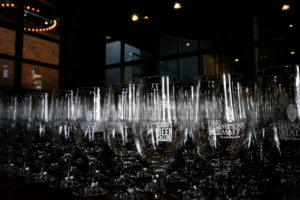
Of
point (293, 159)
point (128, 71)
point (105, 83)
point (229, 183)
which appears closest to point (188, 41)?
point (128, 71)

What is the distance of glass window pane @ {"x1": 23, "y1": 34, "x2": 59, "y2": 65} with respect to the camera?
15.6 ft

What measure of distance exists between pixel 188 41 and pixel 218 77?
426cm

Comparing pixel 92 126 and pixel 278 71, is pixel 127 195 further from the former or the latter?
pixel 278 71

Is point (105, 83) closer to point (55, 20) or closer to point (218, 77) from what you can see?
point (55, 20)

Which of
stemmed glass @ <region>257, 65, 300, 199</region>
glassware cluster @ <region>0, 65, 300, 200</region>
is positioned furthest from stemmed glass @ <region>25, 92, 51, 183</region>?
stemmed glass @ <region>257, 65, 300, 199</region>

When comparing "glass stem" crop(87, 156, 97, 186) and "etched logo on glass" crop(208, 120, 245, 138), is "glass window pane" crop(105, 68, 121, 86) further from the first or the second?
"etched logo on glass" crop(208, 120, 245, 138)

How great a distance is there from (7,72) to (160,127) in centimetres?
487

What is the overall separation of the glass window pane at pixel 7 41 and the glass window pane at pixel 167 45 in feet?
10.3

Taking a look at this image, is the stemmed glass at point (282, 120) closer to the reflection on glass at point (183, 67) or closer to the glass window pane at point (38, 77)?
the reflection on glass at point (183, 67)

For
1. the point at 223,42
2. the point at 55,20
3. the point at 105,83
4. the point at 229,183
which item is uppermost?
the point at 55,20

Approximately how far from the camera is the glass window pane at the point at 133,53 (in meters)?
5.37

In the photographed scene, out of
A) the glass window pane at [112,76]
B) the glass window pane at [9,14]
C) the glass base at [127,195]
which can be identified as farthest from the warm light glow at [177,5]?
the glass base at [127,195]

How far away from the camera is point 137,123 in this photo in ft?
1.90

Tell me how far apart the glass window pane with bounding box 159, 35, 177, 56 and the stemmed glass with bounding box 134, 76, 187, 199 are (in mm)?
4359
